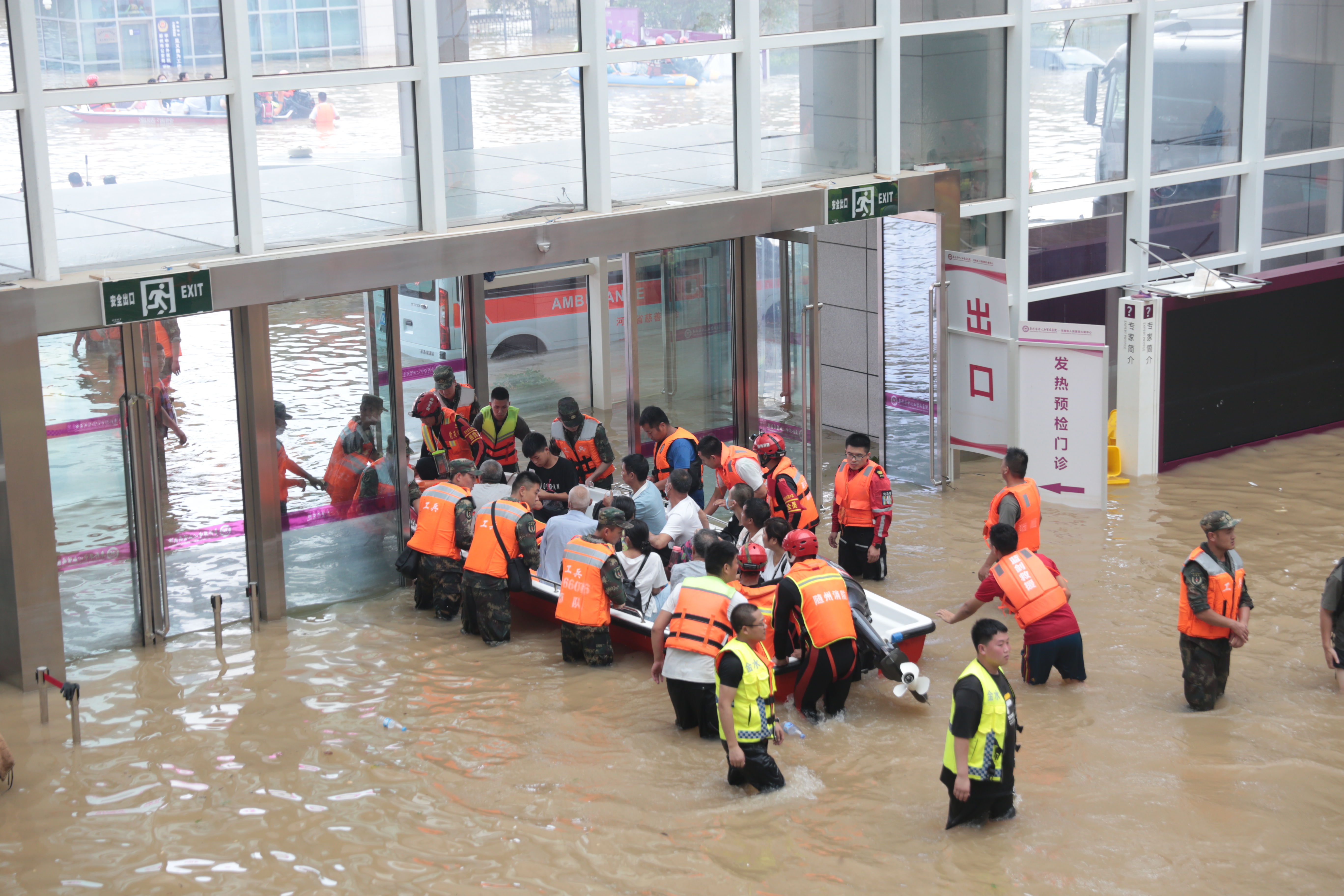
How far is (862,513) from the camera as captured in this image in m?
11.9

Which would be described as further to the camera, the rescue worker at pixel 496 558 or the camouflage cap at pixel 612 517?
the rescue worker at pixel 496 558

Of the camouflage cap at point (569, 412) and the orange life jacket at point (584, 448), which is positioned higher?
the camouflage cap at point (569, 412)

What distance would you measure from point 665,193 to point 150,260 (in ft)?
14.9

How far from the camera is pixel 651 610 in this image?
416 inches

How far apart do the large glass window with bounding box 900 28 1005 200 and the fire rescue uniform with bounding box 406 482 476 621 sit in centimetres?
616

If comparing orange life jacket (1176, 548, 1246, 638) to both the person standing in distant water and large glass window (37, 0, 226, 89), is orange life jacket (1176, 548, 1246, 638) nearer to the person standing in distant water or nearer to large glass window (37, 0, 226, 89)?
the person standing in distant water

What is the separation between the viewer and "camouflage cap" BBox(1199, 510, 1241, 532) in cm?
892

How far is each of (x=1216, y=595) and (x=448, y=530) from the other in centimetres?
560

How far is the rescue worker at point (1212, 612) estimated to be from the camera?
29.5 feet

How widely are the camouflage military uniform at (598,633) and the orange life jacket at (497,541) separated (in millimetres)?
541

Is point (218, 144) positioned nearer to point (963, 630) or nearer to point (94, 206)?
point (94, 206)

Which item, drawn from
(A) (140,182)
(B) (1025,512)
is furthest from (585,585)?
(A) (140,182)

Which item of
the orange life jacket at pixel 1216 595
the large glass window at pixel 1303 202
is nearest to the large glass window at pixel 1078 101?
the large glass window at pixel 1303 202

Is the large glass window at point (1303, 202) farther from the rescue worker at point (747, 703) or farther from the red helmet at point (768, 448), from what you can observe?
the rescue worker at point (747, 703)
